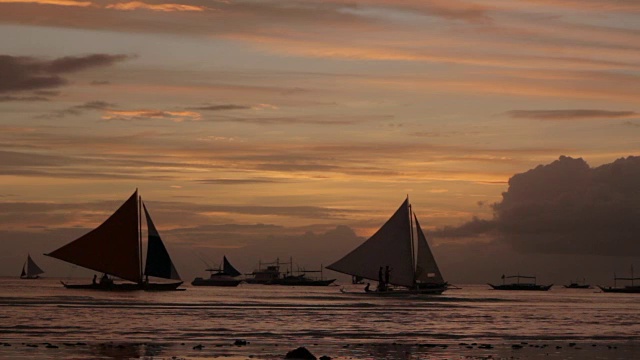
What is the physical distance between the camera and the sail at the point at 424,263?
115 meters

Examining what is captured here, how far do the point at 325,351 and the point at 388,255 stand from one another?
225 ft

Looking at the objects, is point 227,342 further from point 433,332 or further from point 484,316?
point 484,316

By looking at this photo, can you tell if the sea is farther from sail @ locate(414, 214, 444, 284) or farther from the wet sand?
sail @ locate(414, 214, 444, 284)

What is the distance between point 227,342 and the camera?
45250 millimetres

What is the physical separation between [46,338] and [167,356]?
29.5ft

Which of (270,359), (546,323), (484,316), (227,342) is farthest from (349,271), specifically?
(270,359)

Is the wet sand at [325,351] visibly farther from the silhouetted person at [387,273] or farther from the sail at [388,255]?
the silhouetted person at [387,273]

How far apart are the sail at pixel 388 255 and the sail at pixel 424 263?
2.57m

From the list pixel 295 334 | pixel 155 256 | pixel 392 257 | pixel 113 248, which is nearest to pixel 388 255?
pixel 392 257

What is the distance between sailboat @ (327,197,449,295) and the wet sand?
61807mm

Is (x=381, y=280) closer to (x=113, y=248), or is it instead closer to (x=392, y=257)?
(x=392, y=257)

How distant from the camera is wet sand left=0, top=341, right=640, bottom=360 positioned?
38.8 m

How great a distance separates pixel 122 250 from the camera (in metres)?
111

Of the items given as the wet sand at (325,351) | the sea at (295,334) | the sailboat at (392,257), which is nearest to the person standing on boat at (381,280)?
the sailboat at (392,257)
